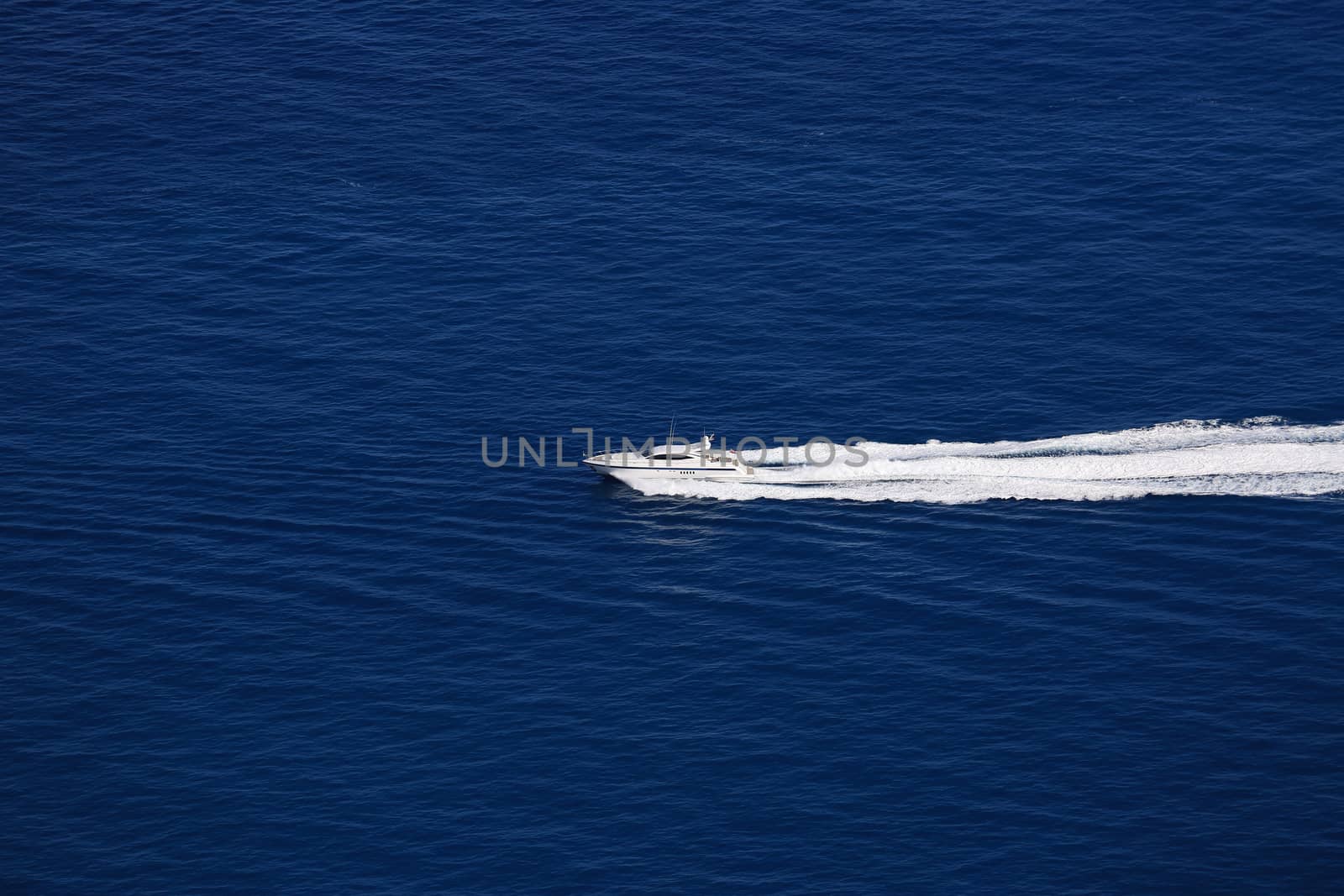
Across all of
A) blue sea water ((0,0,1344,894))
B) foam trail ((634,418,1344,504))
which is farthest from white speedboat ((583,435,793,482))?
blue sea water ((0,0,1344,894))

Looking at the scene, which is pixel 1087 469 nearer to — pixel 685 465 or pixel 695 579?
pixel 685 465

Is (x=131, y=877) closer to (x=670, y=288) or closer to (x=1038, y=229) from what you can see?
(x=670, y=288)

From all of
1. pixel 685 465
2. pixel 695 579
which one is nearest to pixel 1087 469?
pixel 685 465

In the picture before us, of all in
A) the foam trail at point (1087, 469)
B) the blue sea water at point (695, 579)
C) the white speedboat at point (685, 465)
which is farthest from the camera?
the white speedboat at point (685, 465)

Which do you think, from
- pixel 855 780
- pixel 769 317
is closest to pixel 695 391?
pixel 769 317

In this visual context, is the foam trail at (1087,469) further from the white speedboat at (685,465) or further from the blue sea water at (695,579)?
the white speedboat at (685,465)

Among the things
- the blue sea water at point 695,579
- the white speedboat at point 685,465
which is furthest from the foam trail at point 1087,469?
the white speedboat at point 685,465

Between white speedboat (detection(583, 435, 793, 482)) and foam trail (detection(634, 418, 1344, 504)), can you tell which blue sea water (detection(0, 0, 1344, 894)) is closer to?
foam trail (detection(634, 418, 1344, 504))
